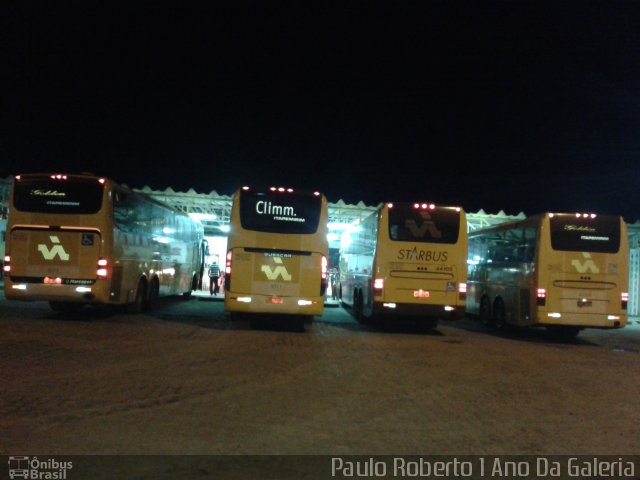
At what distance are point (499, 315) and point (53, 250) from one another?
500 inches

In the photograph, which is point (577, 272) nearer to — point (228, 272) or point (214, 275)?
point (228, 272)

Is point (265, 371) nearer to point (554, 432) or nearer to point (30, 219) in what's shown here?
point (554, 432)

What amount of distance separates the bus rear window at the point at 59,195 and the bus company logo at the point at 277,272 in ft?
14.4

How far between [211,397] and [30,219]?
9433 millimetres

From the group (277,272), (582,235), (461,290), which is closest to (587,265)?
(582,235)

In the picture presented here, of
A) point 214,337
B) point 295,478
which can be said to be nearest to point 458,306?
point 214,337

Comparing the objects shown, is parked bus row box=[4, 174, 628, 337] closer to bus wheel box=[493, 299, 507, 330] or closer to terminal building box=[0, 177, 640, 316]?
bus wheel box=[493, 299, 507, 330]

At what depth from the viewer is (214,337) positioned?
44.9 ft

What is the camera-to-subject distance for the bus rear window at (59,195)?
15.1 meters


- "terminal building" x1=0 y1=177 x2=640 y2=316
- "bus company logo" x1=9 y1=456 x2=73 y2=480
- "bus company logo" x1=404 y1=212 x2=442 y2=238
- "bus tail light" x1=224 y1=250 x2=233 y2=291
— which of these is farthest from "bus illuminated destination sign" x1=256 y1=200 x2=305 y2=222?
"bus company logo" x1=9 y1=456 x2=73 y2=480

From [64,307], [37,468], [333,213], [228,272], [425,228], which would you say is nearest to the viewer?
[37,468]

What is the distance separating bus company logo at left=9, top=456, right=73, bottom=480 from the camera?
205 inches

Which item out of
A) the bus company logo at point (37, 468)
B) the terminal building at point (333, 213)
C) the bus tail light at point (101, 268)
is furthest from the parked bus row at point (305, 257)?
the bus company logo at point (37, 468)

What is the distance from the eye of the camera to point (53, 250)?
49.5 feet
